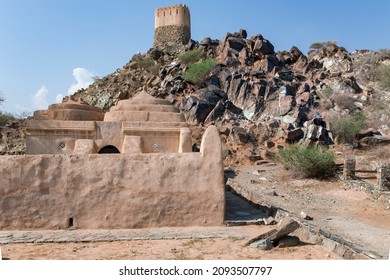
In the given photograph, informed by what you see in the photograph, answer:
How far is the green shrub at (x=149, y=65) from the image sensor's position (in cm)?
3756

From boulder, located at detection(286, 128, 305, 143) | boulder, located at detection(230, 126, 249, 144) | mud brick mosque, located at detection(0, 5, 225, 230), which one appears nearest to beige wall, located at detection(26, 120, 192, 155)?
mud brick mosque, located at detection(0, 5, 225, 230)

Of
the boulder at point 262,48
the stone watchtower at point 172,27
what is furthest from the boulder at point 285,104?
the stone watchtower at point 172,27

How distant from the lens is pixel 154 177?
809cm

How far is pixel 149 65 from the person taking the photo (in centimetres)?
3875

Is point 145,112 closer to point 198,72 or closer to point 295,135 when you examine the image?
point 295,135

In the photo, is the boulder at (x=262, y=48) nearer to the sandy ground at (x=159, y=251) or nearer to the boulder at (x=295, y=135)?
the boulder at (x=295, y=135)

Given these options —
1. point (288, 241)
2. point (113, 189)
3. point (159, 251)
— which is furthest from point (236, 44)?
point (159, 251)

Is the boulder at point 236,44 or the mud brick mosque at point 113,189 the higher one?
the boulder at point 236,44

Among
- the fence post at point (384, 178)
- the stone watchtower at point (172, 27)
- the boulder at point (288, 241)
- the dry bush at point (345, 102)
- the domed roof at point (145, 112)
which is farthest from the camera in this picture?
the stone watchtower at point (172, 27)

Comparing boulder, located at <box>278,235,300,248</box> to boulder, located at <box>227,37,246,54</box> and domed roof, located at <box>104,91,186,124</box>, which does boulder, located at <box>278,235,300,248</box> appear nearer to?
domed roof, located at <box>104,91,186,124</box>

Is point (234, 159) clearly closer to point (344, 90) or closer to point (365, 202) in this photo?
point (365, 202)

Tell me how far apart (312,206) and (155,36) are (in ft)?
113

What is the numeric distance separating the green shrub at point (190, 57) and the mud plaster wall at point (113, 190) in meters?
29.6

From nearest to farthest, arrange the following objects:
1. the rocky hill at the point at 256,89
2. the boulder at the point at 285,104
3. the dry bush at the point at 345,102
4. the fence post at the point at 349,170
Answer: the fence post at the point at 349,170 < the rocky hill at the point at 256,89 < the boulder at the point at 285,104 < the dry bush at the point at 345,102
